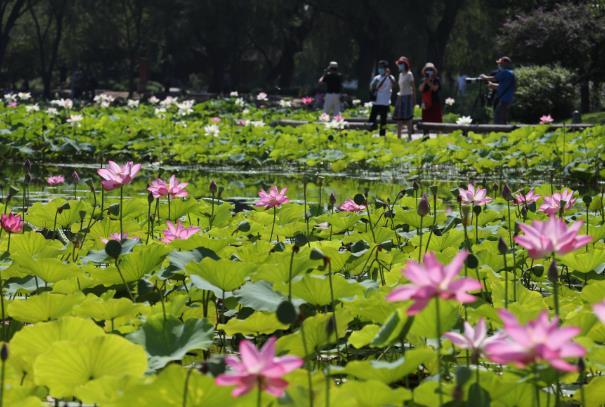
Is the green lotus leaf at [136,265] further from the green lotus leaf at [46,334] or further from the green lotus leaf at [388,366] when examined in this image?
the green lotus leaf at [388,366]

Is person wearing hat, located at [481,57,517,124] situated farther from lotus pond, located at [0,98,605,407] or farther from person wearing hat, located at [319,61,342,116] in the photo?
lotus pond, located at [0,98,605,407]

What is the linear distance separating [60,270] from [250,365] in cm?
152

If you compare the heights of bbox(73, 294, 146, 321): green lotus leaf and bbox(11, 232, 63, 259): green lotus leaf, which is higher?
bbox(11, 232, 63, 259): green lotus leaf

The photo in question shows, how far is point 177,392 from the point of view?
5.09 feet

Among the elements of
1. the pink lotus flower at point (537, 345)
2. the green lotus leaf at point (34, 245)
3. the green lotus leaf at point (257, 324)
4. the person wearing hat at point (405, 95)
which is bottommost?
the green lotus leaf at point (257, 324)

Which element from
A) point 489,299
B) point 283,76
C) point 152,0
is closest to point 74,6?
point 152,0

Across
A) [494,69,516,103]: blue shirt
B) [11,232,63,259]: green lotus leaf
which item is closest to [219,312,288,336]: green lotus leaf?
[11,232,63,259]: green lotus leaf

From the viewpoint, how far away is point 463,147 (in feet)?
35.0

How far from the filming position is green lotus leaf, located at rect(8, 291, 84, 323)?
7.57ft

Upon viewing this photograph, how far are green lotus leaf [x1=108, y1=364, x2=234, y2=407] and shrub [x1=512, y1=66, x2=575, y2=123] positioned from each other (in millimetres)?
21865

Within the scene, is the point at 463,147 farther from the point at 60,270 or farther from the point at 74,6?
the point at 74,6

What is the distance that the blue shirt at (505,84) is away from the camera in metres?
15.0

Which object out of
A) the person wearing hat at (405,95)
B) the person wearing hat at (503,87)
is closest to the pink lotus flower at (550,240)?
the person wearing hat at (405,95)

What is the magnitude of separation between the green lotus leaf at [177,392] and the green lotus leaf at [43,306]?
0.80 metres
